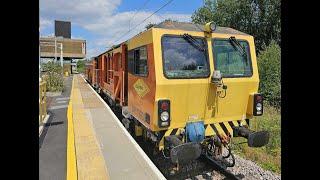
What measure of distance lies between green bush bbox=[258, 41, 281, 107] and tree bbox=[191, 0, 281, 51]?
422 inches

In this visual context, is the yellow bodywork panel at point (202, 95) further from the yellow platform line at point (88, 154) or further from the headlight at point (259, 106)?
the yellow platform line at point (88, 154)

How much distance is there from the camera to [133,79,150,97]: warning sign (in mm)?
6164

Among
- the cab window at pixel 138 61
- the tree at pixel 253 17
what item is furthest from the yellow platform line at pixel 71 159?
the tree at pixel 253 17

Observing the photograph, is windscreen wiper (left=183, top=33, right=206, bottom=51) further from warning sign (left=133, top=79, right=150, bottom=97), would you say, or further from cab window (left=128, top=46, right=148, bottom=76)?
warning sign (left=133, top=79, right=150, bottom=97)

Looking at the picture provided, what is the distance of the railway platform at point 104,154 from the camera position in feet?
16.5

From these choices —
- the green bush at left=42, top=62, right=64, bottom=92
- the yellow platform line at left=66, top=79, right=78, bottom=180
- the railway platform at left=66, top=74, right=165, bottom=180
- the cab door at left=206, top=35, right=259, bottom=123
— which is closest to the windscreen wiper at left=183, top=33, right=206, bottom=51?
the cab door at left=206, top=35, right=259, bottom=123

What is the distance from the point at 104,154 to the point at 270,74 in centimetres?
1778

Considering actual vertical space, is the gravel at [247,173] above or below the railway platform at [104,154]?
below

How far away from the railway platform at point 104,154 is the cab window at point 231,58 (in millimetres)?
2454
